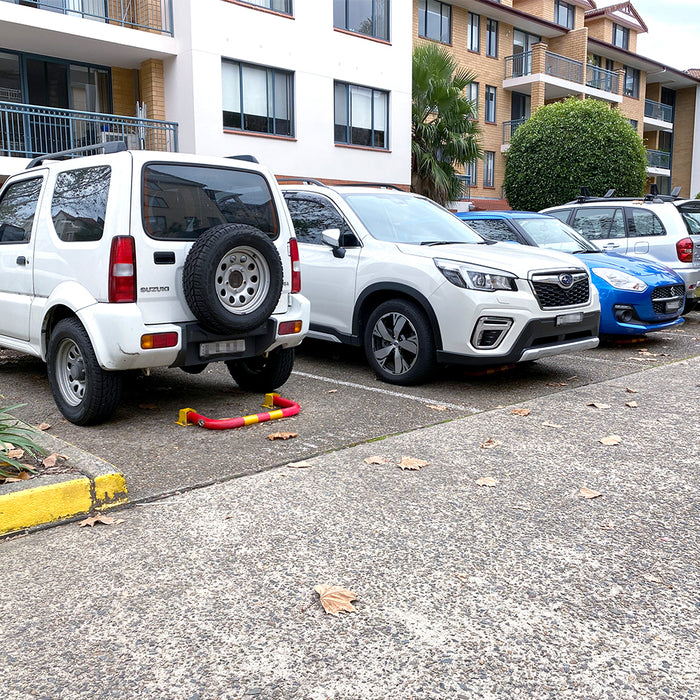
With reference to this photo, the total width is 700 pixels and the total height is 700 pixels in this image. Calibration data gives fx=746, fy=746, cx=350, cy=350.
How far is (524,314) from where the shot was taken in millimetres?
6391

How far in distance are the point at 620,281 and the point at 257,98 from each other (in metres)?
11.5

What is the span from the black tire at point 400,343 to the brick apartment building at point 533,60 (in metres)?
23.4

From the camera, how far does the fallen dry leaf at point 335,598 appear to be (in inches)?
116

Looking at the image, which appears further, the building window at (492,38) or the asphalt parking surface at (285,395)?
the building window at (492,38)

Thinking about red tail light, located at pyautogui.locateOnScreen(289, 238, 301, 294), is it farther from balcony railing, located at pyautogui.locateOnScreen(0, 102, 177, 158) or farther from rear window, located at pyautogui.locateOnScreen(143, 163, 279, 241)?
balcony railing, located at pyautogui.locateOnScreen(0, 102, 177, 158)

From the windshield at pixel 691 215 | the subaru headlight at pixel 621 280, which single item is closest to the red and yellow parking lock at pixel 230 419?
the subaru headlight at pixel 621 280

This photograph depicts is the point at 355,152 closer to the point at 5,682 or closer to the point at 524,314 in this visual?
the point at 524,314

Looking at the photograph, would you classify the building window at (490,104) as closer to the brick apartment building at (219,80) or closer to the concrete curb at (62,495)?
the brick apartment building at (219,80)

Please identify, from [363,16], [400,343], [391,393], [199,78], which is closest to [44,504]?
[391,393]

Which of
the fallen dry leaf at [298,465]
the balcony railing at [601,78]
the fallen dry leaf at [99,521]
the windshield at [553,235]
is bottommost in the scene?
the fallen dry leaf at [99,521]

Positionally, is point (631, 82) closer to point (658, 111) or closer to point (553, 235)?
point (658, 111)

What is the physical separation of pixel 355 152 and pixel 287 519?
1734 centimetres

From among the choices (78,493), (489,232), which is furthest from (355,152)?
(78,493)

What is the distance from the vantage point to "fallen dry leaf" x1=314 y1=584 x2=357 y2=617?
2.94 m
